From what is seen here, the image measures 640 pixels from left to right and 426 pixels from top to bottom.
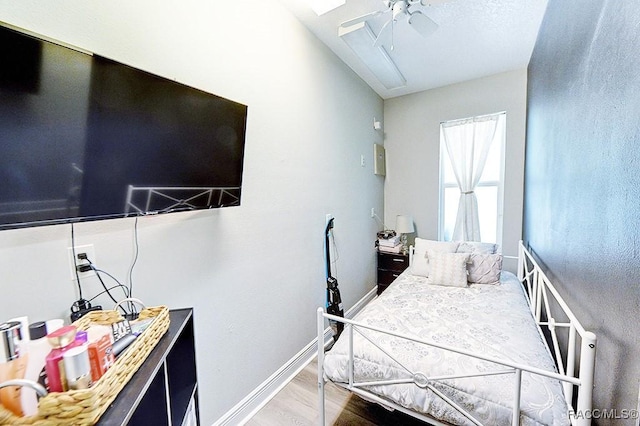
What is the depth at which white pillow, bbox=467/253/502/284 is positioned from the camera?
2348 millimetres

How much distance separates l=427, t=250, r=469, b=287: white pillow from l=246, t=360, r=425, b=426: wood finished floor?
1121mm

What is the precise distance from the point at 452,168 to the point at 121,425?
3539 millimetres

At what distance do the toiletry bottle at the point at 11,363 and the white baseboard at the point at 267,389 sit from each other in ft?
3.92

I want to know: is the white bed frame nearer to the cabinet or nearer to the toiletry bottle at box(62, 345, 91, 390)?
the cabinet

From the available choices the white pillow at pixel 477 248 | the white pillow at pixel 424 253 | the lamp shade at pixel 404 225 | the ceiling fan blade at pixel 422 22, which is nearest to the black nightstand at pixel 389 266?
the lamp shade at pixel 404 225

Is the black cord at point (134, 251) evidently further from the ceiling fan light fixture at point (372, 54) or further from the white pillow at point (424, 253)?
the white pillow at point (424, 253)

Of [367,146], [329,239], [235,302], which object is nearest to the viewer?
[235,302]

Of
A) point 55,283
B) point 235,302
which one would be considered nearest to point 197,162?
point 55,283

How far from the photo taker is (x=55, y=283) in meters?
0.92

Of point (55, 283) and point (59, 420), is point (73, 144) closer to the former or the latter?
point (55, 283)

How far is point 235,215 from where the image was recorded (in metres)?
1.59

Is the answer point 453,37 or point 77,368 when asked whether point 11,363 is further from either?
point 453,37

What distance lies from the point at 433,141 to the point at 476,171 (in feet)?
2.07

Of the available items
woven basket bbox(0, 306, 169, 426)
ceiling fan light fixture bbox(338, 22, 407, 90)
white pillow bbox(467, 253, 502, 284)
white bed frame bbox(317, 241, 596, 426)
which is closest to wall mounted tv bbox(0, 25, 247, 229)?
woven basket bbox(0, 306, 169, 426)
